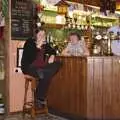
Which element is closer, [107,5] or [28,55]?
[28,55]

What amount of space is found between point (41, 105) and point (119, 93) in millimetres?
1334

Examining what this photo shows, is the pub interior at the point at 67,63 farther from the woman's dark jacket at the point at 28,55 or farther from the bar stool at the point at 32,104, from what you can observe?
the woman's dark jacket at the point at 28,55

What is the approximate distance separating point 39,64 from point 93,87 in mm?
1031

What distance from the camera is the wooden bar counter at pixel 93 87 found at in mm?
6305

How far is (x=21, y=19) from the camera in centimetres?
713

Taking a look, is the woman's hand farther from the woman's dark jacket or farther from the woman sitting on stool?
the woman's dark jacket

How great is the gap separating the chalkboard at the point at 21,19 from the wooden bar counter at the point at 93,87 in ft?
3.11

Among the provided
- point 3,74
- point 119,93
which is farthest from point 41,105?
point 119,93

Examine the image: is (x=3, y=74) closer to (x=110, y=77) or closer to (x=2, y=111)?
(x=2, y=111)

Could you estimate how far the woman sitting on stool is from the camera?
6.58m

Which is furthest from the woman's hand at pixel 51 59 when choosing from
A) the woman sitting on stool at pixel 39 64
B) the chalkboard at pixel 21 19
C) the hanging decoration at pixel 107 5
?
the hanging decoration at pixel 107 5

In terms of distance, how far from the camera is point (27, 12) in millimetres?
7195

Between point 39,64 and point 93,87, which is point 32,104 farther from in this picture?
point 93,87

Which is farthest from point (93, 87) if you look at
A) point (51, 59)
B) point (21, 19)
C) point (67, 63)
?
point (21, 19)
